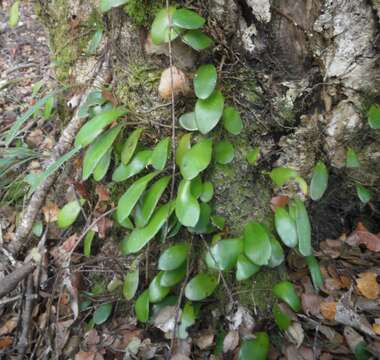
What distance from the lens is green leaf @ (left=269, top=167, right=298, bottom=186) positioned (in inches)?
45.5

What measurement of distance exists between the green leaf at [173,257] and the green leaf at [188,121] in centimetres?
37

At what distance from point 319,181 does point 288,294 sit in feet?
1.16

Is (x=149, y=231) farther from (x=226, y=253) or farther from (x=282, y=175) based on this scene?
(x=282, y=175)

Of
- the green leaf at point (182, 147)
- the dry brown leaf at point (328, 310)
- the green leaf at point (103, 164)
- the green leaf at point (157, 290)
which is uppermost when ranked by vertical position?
the green leaf at point (182, 147)

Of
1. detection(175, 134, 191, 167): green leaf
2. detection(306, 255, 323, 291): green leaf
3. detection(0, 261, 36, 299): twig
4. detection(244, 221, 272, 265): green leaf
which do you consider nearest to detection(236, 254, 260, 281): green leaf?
detection(244, 221, 272, 265): green leaf

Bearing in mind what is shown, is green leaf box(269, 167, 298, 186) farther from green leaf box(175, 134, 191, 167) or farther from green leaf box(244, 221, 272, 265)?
green leaf box(175, 134, 191, 167)

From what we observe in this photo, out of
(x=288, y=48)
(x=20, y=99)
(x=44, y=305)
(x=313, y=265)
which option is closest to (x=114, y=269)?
(x=44, y=305)

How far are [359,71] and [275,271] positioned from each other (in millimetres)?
647

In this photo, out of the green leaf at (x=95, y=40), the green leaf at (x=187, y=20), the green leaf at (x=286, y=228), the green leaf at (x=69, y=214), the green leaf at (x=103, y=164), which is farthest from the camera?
the green leaf at (x=95, y=40)

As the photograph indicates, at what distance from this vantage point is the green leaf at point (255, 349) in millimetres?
1075

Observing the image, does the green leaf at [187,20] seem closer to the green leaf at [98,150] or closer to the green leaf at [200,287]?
the green leaf at [98,150]

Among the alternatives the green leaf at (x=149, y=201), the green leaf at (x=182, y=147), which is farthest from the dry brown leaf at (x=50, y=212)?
the green leaf at (x=182, y=147)

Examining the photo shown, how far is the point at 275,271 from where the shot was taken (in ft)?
4.02

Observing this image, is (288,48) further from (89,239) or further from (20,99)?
(20,99)
